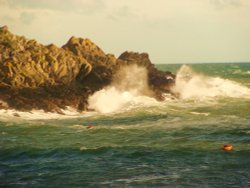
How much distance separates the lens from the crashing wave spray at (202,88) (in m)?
76.2

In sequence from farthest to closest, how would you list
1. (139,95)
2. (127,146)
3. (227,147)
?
(139,95) → (127,146) → (227,147)

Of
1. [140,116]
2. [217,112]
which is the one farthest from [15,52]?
[217,112]

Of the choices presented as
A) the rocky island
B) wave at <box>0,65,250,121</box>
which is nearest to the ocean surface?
wave at <box>0,65,250,121</box>

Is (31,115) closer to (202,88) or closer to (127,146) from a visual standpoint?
(127,146)

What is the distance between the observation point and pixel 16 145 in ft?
115

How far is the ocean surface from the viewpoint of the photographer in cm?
2521

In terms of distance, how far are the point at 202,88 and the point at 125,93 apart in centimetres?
2102

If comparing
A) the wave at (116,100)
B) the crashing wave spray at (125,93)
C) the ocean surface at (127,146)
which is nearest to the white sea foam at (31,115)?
the ocean surface at (127,146)

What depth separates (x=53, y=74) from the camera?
59719 millimetres

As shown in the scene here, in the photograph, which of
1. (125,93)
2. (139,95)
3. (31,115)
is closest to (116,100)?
(125,93)

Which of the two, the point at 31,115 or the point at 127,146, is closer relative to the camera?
the point at 127,146

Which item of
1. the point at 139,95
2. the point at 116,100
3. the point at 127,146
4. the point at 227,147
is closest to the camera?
the point at 227,147

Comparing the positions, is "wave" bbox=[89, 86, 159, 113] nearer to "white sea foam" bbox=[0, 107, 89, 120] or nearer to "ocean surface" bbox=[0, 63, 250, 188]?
"ocean surface" bbox=[0, 63, 250, 188]

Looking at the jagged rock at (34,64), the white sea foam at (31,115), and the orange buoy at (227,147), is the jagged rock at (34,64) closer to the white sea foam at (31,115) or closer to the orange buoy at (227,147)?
the white sea foam at (31,115)
